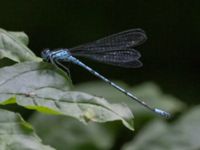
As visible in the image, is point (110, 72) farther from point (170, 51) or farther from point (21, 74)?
point (21, 74)

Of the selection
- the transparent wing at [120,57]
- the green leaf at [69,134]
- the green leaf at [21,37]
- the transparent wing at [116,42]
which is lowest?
the green leaf at [69,134]

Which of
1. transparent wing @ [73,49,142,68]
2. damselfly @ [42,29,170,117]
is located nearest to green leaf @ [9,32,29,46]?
damselfly @ [42,29,170,117]

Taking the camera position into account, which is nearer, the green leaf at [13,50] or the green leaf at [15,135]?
the green leaf at [15,135]

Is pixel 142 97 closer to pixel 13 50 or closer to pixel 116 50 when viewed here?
pixel 116 50

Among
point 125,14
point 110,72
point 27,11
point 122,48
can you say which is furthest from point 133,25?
point 122,48

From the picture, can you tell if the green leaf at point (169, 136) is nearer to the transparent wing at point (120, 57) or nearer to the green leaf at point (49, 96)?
the transparent wing at point (120, 57)

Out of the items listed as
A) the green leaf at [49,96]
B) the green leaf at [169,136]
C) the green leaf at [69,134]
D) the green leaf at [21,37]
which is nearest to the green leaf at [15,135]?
the green leaf at [49,96]
